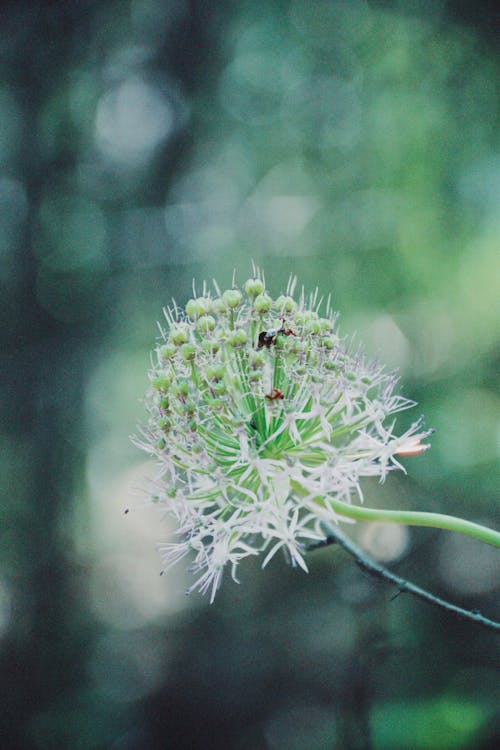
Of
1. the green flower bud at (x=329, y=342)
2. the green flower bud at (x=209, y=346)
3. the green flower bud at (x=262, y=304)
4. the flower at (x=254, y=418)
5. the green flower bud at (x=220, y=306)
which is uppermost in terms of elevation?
the green flower bud at (x=220, y=306)

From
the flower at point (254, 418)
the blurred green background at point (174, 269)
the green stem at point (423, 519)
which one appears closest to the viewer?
the green stem at point (423, 519)

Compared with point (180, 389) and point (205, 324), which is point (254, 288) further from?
point (180, 389)

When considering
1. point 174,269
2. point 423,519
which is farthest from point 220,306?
point 174,269

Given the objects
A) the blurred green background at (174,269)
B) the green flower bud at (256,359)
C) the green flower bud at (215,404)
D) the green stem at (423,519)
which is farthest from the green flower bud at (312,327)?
the blurred green background at (174,269)

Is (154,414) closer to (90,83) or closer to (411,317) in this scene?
(411,317)

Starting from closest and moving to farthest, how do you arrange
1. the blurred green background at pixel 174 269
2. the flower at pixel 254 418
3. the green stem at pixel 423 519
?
the green stem at pixel 423 519
the flower at pixel 254 418
the blurred green background at pixel 174 269

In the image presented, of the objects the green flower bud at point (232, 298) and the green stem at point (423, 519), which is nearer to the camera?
the green stem at point (423, 519)

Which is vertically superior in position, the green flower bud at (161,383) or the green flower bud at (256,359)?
the green flower bud at (256,359)

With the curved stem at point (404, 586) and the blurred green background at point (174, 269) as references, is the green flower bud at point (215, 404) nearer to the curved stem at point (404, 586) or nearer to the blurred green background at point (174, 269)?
the curved stem at point (404, 586)
